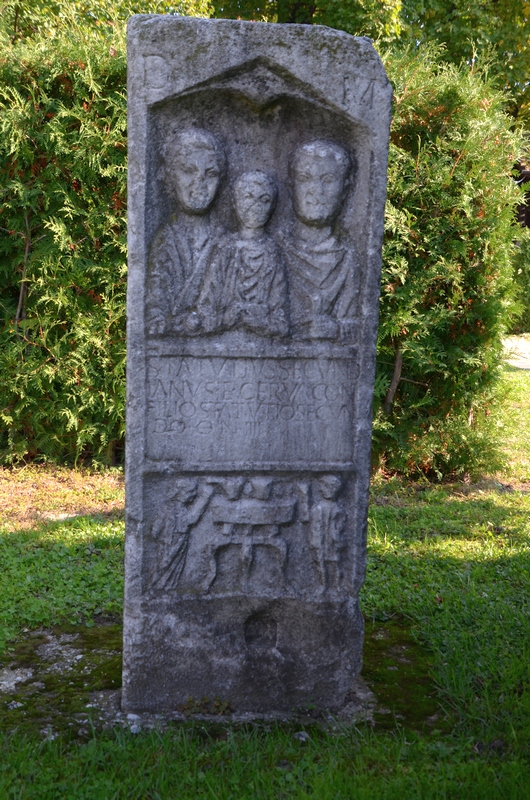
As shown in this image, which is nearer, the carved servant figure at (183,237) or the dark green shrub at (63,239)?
the carved servant figure at (183,237)

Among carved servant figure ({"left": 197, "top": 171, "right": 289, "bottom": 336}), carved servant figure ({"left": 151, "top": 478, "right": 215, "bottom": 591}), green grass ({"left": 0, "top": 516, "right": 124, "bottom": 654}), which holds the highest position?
carved servant figure ({"left": 197, "top": 171, "right": 289, "bottom": 336})

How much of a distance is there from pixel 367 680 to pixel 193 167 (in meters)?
2.15

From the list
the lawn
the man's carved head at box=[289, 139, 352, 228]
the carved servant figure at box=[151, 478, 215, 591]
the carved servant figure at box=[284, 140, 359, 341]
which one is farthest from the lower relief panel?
the man's carved head at box=[289, 139, 352, 228]

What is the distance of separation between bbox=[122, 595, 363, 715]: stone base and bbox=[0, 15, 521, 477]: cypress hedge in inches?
122

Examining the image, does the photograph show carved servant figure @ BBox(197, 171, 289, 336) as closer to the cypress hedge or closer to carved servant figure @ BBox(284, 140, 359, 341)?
carved servant figure @ BBox(284, 140, 359, 341)

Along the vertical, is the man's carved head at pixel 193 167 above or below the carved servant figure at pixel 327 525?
above

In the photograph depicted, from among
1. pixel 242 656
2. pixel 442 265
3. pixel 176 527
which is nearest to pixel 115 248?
pixel 442 265

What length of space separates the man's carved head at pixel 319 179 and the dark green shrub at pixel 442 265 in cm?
294

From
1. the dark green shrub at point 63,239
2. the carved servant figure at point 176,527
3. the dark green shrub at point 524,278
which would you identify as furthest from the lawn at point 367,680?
the dark green shrub at point 524,278

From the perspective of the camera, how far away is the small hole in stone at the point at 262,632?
2908mm

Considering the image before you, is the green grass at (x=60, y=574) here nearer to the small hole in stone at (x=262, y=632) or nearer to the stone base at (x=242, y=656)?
the stone base at (x=242, y=656)

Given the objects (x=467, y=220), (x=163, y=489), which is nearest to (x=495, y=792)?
(x=163, y=489)

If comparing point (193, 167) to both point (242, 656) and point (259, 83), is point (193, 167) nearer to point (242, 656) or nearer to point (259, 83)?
point (259, 83)

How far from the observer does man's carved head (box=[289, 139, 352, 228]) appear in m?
2.58
